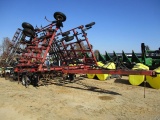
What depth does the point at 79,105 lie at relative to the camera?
23.8 ft

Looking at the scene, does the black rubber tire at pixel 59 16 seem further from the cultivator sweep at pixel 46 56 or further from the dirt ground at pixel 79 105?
the dirt ground at pixel 79 105

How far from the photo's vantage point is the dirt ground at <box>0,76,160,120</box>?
6.11m

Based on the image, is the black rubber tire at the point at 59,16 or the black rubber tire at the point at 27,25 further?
the black rubber tire at the point at 27,25

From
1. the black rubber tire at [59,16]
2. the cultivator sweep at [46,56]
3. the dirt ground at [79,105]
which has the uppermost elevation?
the black rubber tire at [59,16]

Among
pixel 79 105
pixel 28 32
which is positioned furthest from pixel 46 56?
pixel 79 105

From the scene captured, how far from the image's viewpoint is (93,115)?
Answer: 6168 millimetres

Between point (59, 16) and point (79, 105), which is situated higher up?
point (59, 16)

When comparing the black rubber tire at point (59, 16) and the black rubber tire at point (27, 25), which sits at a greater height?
the black rubber tire at point (59, 16)

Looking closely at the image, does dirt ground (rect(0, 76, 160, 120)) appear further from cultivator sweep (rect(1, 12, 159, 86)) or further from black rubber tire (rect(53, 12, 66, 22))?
black rubber tire (rect(53, 12, 66, 22))

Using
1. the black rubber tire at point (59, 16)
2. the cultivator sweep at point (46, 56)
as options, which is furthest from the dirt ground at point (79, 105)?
the black rubber tire at point (59, 16)

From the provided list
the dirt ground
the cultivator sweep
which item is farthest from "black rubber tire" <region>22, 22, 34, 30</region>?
the dirt ground

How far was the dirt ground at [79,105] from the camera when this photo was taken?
6105 mm

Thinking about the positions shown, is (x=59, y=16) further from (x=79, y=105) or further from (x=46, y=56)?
(x=79, y=105)

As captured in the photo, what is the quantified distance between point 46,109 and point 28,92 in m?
3.00
